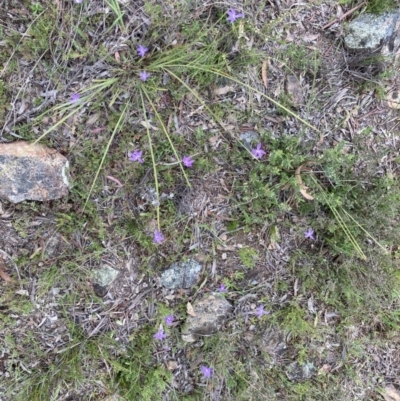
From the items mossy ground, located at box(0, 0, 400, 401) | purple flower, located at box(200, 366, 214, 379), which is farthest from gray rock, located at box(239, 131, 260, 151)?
purple flower, located at box(200, 366, 214, 379)

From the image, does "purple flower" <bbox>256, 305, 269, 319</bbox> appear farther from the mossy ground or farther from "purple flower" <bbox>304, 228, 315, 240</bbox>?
"purple flower" <bbox>304, 228, 315, 240</bbox>

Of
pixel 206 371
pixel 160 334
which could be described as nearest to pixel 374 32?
pixel 160 334

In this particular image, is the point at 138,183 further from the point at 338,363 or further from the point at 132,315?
the point at 338,363

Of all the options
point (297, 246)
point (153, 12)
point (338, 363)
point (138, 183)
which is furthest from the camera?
point (338, 363)

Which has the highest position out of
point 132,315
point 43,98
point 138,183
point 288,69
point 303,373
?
point 288,69

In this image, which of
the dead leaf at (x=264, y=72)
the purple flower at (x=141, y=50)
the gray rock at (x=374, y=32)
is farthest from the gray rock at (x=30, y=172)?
the gray rock at (x=374, y=32)

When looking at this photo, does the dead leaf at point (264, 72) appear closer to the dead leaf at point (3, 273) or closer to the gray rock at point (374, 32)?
the gray rock at point (374, 32)

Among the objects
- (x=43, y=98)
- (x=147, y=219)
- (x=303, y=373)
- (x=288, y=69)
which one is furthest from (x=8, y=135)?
(x=303, y=373)
